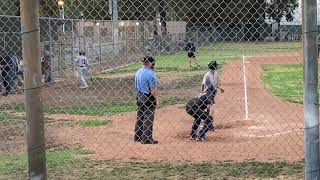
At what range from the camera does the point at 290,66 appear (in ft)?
114

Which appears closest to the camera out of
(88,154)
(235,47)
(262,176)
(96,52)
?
(262,176)

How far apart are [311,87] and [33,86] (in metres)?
2.05

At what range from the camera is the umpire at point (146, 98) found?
11102mm

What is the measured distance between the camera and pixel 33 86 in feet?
13.6

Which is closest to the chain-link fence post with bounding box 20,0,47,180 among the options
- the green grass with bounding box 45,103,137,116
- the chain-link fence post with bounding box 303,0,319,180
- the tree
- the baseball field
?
the chain-link fence post with bounding box 303,0,319,180

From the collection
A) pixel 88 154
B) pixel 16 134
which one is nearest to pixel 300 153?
pixel 88 154

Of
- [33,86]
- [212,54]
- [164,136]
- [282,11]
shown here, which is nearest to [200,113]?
[164,136]

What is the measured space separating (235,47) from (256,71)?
14.6 m

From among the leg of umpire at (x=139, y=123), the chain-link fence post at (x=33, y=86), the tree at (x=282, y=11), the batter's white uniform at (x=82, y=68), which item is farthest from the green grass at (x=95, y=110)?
the chain-link fence post at (x=33, y=86)

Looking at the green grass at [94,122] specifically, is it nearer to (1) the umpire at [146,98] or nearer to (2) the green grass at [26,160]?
(1) the umpire at [146,98]

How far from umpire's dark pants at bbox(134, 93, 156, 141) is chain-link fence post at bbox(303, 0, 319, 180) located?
699 cm

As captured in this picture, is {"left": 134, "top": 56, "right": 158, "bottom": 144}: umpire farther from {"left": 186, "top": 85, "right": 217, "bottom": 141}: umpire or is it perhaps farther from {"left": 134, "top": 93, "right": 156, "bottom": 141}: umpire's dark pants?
{"left": 186, "top": 85, "right": 217, "bottom": 141}: umpire

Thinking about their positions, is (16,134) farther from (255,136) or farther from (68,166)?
(255,136)

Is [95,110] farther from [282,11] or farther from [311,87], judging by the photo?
[311,87]
